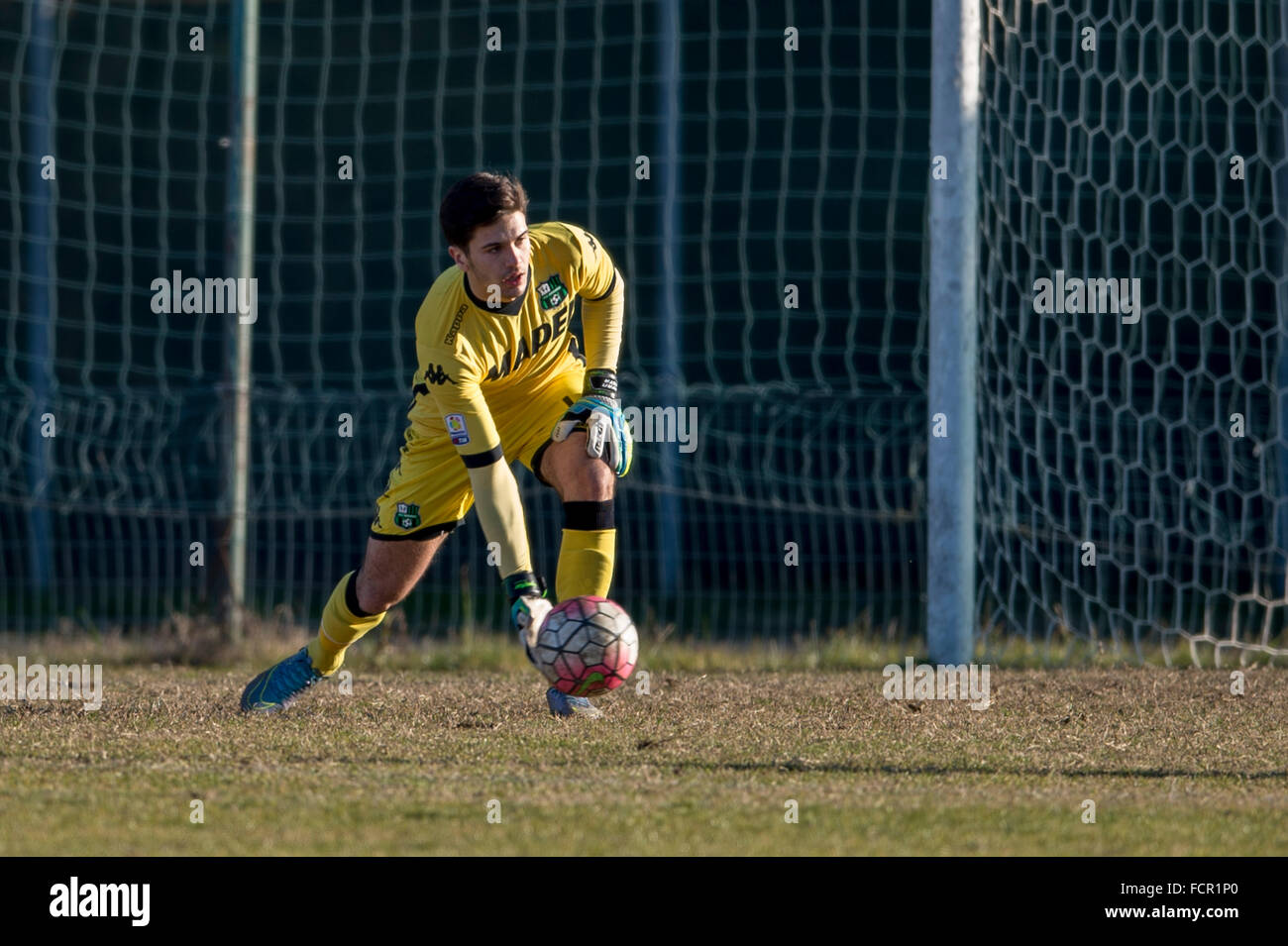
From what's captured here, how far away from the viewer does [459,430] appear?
5.74m

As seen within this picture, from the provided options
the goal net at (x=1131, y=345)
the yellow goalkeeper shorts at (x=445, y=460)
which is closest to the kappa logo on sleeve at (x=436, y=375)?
the yellow goalkeeper shorts at (x=445, y=460)

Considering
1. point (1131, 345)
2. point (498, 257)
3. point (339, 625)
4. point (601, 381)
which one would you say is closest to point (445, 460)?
point (601, 381)

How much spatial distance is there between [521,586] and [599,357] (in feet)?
4.39

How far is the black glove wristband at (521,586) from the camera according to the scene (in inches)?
215

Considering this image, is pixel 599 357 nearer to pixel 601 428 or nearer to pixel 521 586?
pixel 601 428

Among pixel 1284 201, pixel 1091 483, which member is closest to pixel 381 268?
pixel 1091 483

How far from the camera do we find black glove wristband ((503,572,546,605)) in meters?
5.46

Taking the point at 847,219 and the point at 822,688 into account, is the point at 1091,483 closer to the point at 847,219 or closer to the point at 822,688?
the point at 847,219

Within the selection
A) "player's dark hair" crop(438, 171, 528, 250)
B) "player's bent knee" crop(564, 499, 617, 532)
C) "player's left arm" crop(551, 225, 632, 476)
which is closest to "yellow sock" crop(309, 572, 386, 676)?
"player's bent knee" crop(564, 499, 617, 532)

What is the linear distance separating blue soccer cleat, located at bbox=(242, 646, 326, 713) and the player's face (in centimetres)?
171

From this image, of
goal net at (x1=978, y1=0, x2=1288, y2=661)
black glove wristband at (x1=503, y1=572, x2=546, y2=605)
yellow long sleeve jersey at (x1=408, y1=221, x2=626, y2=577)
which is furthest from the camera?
goal net at (x1=978, y1=0, x2=1288, y2=661)

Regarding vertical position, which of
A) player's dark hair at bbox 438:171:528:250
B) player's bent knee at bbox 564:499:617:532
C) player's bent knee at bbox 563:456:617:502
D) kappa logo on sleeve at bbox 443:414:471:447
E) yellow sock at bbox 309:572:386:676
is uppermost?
player's dark hair at bbox 438:171:528:250

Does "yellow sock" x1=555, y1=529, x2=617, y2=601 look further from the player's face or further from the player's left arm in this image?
the player's face

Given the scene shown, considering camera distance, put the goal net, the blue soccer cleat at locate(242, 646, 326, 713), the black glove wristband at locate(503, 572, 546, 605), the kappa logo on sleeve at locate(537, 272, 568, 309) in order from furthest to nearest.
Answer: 1. the goal net
2. the blue soccer cleat at locate(242, 646, 326, 713)
3. the kappa logo on sleeve at locate(537, 272, 568, 309)
4. the black glove wristband at locate(503, 572, 546, 605)
